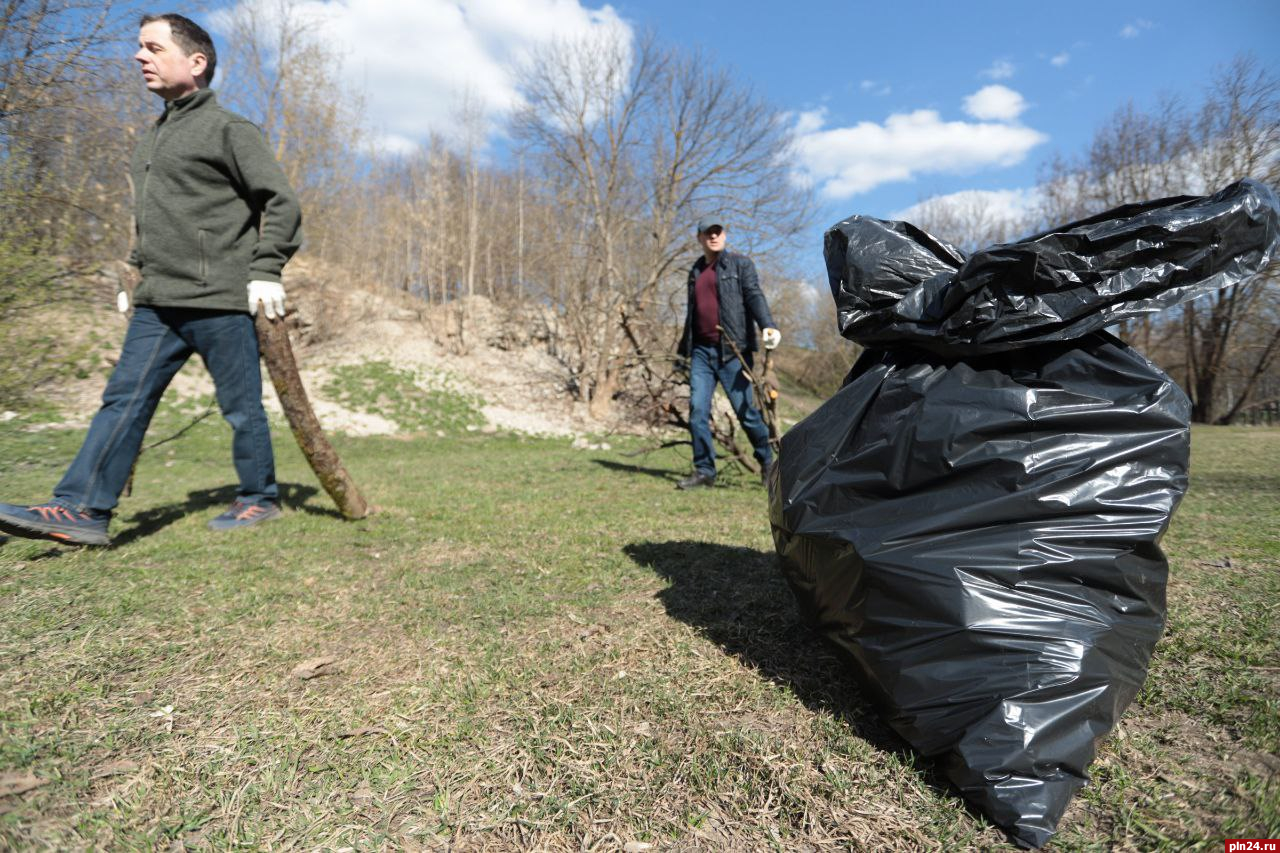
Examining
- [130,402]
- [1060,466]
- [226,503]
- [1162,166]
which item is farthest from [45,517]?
[1162,166]

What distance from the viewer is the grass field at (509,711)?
4.23 ft

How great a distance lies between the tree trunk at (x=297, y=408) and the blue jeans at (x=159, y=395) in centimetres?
10

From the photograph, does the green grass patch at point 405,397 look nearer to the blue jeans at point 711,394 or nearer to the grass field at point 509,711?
the blue jeans at point 711,394

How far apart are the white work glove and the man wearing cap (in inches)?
110

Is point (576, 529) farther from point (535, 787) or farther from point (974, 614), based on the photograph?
point (974, 614)

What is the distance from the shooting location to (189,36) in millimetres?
3076

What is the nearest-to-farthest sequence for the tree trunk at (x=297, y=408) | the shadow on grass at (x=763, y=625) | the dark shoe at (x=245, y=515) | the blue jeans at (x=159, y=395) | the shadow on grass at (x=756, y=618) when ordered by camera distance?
the shadow on grass at (x=763, y=625)
the shadow on grass at (x=756, y=618)
the blue jeans at (x=159, y=395)
the tree trunk at (x=297, y=408)
the dark shoe at (x=245, y=515)

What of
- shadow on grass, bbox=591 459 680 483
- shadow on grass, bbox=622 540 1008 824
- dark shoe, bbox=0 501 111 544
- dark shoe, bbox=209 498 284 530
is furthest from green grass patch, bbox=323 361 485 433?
shadow on grass, bbox=622 540 1008 824

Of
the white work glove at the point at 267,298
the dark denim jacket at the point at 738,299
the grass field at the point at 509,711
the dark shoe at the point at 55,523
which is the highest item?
the dark denim jacket at the point at 738,299

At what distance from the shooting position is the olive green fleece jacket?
3.08m

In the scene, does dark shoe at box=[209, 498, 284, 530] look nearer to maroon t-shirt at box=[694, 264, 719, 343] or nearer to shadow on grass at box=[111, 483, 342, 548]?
shadow on grass at box=[111, 483, 342, 548]

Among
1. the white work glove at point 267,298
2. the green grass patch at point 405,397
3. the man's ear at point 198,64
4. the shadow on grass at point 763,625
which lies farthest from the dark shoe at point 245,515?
the green grass patch at point 405,397

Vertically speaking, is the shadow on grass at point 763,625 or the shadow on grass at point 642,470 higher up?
the shadow on grass at point 763,625

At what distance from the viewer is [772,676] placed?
6.28 feet
